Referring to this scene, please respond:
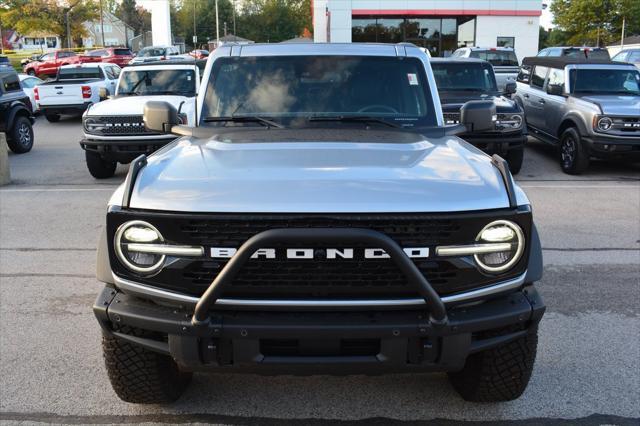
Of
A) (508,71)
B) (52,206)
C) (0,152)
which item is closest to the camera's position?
(52,206)

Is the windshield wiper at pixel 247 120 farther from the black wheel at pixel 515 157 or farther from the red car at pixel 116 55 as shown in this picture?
the red car at pixel 116 55

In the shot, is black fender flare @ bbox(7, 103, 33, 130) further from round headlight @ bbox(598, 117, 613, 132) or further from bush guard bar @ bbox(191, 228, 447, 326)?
bush guard bar @ bbox(191, 228, 447, 326)

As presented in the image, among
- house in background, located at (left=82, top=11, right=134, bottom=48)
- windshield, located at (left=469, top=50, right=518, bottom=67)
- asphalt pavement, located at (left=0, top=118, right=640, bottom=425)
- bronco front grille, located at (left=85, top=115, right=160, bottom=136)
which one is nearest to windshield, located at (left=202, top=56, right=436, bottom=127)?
asphalt pavement, located at (left=0, top=118, right=640, bottom=425)

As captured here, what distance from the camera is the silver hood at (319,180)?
107 inches

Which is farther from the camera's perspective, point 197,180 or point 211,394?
point 211,394

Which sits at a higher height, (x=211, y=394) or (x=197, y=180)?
(x=197, y=180)

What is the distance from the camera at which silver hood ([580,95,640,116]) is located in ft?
32.6

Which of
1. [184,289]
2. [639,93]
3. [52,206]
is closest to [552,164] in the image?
[639,93]

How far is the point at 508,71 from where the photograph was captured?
826 inches

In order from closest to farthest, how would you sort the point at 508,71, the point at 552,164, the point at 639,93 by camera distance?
1. the point at 639,93
2. the point at 552,164
3. the point at 508,71

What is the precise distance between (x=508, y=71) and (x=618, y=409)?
62.3ft

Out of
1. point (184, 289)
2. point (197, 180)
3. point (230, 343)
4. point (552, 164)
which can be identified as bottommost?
point (552, 164)

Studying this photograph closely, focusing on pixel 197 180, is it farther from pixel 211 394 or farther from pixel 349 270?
pixel 211 394

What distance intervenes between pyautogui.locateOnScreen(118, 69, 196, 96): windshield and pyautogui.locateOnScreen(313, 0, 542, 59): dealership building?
2657cm
